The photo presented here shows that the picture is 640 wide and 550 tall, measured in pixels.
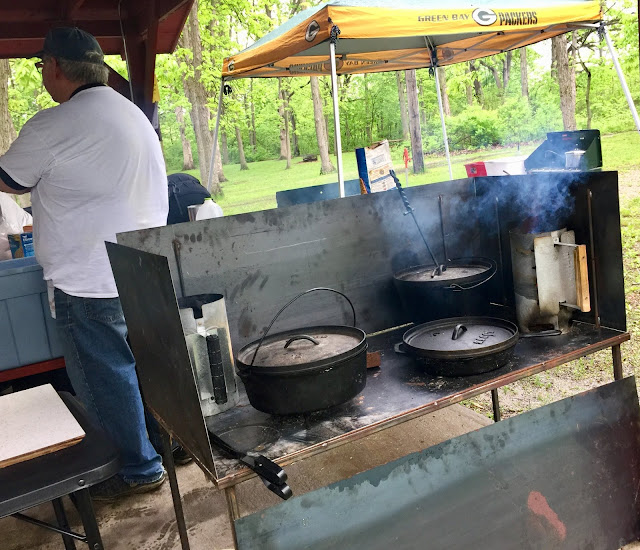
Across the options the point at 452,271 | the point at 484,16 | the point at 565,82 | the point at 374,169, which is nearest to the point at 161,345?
the point at 452,271

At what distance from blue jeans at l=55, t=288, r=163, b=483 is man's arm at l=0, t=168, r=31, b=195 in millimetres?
467

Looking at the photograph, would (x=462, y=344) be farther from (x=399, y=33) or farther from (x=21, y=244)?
(x=399, y=33)

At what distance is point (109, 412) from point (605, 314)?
2.25 m

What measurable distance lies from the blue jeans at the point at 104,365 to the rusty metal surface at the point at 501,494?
56.8 inches

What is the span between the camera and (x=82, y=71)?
9.00 ft

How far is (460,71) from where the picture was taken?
25562 millimetres

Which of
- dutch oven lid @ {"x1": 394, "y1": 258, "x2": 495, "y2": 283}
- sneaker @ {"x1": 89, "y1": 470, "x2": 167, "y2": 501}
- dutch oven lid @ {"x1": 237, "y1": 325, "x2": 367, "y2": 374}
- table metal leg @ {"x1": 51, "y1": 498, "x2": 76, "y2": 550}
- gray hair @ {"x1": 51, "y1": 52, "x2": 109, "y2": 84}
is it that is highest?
gray hair @ {"x1": 51, "y1": 52, "x2": 109, "y2": 84}

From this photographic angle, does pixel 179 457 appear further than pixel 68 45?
Yes

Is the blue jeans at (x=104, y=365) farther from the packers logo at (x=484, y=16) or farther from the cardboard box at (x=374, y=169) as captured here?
the packers logo at (x=484, y=16)

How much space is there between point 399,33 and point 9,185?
4.11m

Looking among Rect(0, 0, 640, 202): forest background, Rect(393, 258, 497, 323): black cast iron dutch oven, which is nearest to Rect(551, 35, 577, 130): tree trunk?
Rect(0, 0, 640, 202): forest background

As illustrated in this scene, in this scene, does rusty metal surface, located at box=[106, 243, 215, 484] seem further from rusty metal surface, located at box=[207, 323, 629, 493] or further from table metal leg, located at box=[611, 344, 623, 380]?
table metal leg, located at box=[611, 344, 623, 380]

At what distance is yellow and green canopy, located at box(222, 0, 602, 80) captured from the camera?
5523 mm

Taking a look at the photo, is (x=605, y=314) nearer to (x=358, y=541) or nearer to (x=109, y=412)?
(x=358, y=541)
